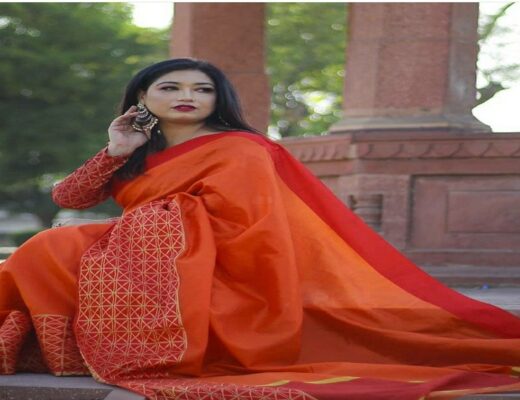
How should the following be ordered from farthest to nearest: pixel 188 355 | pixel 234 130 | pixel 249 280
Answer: pixel 234 130
pixel 249 280
pixel 188 355

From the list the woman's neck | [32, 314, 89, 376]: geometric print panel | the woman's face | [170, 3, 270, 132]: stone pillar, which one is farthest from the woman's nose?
[170, 3, 270, 132]: stone pillar

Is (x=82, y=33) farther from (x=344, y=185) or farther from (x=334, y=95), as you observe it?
(x=344, y=185)

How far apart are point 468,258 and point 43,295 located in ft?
11.9

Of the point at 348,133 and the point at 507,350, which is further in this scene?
the point at 348,133

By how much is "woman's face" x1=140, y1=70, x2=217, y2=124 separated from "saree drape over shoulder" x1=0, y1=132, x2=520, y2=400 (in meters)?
0.13

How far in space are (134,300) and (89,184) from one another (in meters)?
0.73

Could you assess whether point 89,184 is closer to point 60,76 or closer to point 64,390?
point 64,390

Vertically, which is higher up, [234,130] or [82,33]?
[82,33]

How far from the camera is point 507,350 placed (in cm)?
443

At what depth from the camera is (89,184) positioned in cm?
469

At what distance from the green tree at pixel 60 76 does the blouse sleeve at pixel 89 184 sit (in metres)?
19.1

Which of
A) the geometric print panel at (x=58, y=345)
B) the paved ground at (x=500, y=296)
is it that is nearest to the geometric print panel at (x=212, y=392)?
the geometric print panel at (x=58, y=345)

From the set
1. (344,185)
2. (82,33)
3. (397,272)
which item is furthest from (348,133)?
(82,33)

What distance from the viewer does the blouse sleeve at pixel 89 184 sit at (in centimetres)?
464
